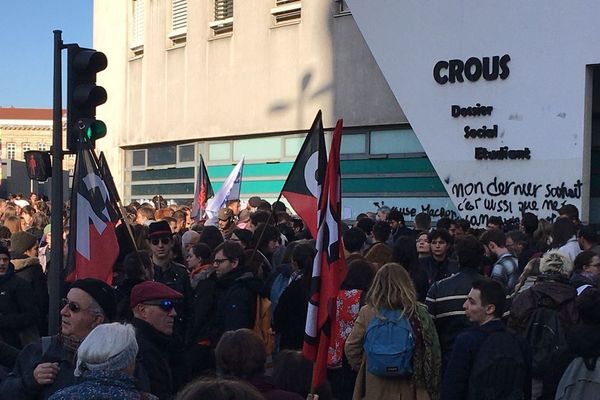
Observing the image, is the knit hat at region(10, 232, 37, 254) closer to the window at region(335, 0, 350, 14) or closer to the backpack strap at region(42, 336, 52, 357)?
the backpack strap at region(42, 336, 52, 357)

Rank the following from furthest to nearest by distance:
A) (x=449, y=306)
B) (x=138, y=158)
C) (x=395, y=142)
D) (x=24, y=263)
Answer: (x=138, y=158) → (x=395, y=142) → (x=24, y=263) → (x=449, y=306)

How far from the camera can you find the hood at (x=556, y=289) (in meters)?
6.70

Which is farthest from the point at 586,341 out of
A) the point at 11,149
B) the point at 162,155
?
the point at 11,149

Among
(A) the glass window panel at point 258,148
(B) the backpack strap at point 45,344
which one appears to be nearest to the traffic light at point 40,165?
(B) the backpack strap at point 45,344

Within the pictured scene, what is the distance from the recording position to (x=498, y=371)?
229 inches

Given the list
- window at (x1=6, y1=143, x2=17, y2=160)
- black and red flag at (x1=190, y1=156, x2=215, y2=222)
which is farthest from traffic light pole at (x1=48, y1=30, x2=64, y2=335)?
window at (x1=6, y1=143, x2=17, y2=160)

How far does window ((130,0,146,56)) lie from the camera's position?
27014 millimetres

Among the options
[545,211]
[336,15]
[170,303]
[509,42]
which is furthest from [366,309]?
[336,15]

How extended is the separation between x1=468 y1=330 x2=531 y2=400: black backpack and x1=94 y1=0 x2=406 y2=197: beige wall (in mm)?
13183

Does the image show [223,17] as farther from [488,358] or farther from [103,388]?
[103,388]

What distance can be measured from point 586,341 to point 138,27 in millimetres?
23417

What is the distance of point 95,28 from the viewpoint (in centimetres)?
2920

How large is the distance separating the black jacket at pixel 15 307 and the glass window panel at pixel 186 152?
1683cm

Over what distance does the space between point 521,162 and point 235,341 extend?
1176cm
